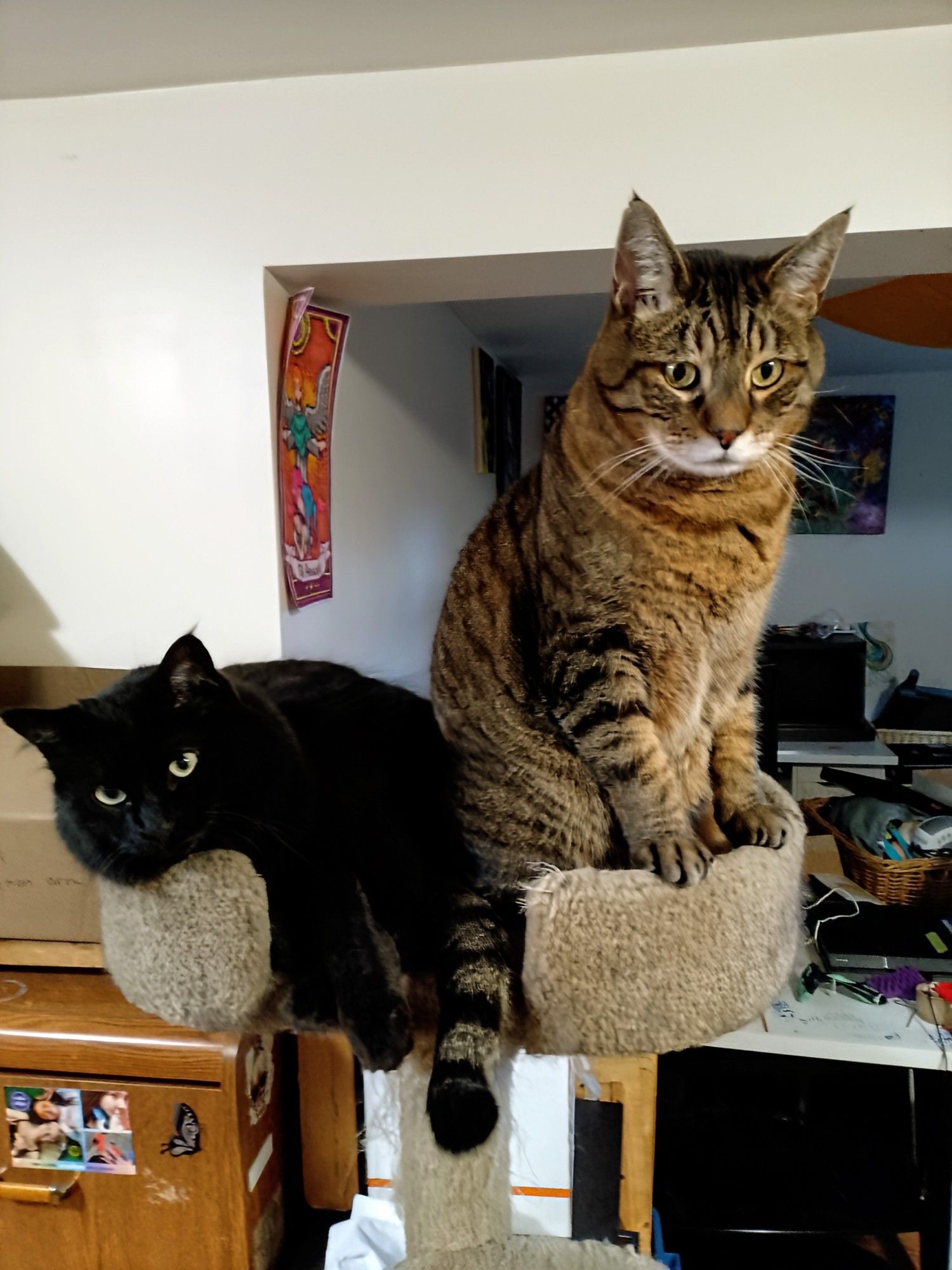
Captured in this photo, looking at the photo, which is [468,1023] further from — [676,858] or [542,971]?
[676,858]

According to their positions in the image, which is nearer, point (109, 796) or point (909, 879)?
point (109, 796)

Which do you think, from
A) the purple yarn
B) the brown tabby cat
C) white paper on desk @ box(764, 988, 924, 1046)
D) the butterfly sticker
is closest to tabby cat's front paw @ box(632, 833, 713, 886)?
the brown tabby cat

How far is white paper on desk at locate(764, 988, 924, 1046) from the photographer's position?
1.35m

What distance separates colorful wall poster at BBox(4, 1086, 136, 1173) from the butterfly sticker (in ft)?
0.20

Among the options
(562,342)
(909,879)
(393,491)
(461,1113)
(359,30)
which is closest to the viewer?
(461,1113)

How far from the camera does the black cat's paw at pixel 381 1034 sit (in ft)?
1.87

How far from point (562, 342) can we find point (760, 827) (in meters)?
2.24

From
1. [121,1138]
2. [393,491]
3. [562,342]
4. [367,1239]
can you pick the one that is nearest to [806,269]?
[393,491]

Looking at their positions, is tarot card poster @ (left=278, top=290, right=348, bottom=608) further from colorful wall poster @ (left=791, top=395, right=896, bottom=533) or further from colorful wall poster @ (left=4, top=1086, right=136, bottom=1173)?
colorful wall poster @ (left=791, top=395, right=896, bottom=533)

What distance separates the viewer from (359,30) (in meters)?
0.99

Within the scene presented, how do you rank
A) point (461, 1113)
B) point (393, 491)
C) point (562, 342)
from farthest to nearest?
point (562, 342) → point (393, 491) → point (461, 1113)

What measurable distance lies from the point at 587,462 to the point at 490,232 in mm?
543

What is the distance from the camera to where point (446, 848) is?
2.64 feet

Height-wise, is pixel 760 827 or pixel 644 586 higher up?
pixel 644 586
